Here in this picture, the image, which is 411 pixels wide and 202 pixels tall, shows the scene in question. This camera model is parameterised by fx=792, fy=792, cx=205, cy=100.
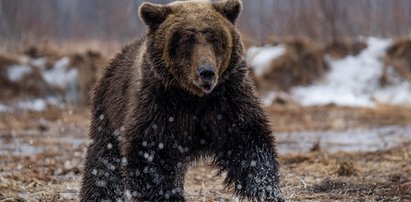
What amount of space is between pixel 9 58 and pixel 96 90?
1396 cm

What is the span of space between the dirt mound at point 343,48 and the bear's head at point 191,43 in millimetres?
20789

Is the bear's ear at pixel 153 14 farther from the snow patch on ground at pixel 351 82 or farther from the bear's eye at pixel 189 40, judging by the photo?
the snow patch on ground at pixel 351 82

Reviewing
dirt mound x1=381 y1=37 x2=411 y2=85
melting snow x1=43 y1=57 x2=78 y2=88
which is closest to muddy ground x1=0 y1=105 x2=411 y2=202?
melting snow x1=43 y1=57 x2=78 y2=88

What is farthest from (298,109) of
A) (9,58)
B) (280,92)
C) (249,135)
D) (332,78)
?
(249,135)

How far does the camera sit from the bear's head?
5309 mm

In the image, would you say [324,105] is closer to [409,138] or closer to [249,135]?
[409,138]

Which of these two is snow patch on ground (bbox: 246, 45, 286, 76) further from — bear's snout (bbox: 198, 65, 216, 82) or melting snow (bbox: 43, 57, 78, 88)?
bear's snout (bbox: 198, 65, 216, 82)

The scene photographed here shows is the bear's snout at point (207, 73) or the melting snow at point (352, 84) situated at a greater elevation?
the melting snow at point (352, 84)

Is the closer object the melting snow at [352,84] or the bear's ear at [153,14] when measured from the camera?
the bear's ear at [153,14]

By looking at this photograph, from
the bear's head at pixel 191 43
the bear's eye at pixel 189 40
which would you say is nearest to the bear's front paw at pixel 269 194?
the bear's head at pixel 191 43

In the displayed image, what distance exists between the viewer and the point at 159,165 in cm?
548

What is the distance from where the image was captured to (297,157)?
954 cm

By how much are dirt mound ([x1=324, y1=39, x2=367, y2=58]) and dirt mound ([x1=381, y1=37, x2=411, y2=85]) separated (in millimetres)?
1005

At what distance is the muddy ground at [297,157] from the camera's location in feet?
22.8
